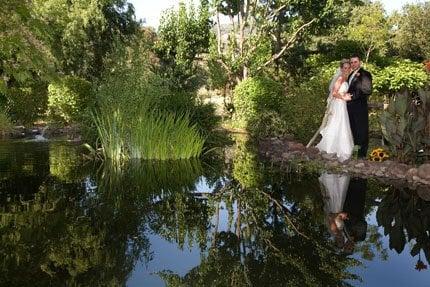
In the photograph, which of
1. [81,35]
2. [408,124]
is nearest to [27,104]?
[81,35]

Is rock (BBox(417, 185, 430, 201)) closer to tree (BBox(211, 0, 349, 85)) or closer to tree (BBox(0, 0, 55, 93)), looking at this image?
tree (BBox(0, 0, 55, 93))

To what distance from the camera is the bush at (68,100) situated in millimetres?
20219

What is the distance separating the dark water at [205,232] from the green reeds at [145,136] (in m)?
1.59

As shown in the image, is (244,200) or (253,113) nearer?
(244,200)

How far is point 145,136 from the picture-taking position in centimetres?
1005

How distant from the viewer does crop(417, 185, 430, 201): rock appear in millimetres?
6570

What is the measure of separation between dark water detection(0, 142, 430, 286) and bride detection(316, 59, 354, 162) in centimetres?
151

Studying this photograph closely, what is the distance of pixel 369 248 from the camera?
464cm

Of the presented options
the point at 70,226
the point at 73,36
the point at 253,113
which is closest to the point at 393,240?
the point at 70,226

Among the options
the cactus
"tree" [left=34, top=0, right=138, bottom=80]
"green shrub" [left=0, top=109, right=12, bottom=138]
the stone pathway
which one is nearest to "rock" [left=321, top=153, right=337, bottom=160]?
the stone pathway

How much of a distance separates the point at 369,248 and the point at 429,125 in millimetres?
4487

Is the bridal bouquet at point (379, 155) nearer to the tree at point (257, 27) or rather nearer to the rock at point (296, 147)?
the rock at point (296, 147)

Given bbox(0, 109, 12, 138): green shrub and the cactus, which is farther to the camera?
bbox(0, 109, 12, 138): green shrub

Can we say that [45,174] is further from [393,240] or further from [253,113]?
[253,113]
